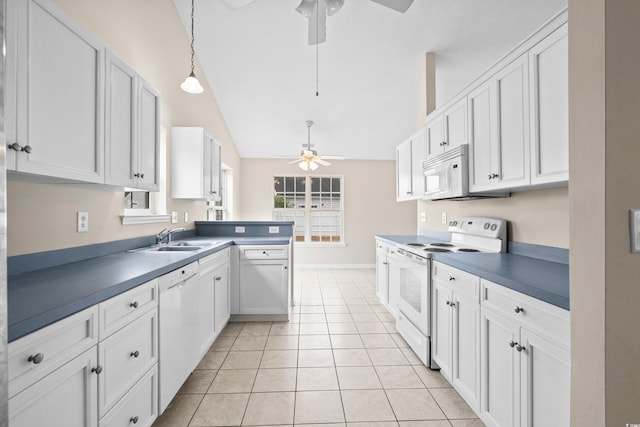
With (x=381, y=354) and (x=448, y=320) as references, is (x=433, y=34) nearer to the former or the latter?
(x=448, y=320)

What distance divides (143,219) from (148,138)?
79 centimetres

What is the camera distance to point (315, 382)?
82.7 inches

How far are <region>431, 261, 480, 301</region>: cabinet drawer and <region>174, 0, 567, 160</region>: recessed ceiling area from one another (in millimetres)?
2522

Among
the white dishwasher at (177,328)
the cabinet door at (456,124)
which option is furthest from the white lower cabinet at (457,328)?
the white dishwasher at (177,328)

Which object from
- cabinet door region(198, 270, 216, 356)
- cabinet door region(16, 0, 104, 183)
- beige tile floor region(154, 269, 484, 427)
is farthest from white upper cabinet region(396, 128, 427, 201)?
cabinet door region(16, 0, 104, 183)

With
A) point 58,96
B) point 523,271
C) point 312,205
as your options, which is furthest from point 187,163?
point 312,205

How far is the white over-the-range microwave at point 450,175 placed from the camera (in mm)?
2344

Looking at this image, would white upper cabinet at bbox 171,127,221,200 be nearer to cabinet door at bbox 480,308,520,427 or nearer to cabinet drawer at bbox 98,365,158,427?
cabinet drawer at bbox 98,365,158,427

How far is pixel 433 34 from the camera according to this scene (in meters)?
3.15

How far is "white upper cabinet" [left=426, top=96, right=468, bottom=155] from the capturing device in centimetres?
241

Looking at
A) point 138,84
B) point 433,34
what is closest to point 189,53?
point 138,84
